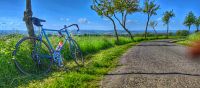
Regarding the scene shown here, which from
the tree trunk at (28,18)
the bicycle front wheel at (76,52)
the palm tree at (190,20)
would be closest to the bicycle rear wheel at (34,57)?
the tree trunk at (28,18)

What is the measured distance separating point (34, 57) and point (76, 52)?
2144mm

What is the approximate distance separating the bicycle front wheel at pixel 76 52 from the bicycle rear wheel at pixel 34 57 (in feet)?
3.30

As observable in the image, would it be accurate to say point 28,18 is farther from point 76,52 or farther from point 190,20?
point 190,20

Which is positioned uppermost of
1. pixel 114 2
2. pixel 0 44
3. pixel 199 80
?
pixel 114 2

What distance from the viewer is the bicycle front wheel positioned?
1080cm

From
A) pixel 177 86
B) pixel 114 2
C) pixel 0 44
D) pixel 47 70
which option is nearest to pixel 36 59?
pixel 47 70

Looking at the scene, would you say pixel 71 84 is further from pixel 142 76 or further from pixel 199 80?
pixel 199 80

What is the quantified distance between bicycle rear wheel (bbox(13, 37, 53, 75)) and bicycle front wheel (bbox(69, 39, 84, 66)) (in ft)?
3.30

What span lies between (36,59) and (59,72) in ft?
2.12

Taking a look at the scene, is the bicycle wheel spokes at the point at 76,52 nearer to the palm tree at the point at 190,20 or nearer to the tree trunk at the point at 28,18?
the tree trunk at the point at 28,18

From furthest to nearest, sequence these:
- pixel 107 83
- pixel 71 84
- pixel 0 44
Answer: pixel 0 44 → pixel 107 83 → pixel 71 84

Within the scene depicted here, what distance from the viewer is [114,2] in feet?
157

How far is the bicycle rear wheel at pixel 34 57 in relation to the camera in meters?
9.11

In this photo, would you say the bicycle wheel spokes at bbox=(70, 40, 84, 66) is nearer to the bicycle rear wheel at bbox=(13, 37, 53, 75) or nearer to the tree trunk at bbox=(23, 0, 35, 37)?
the bicycle rear wheel at bbox=(13, 37, 53, 75)
